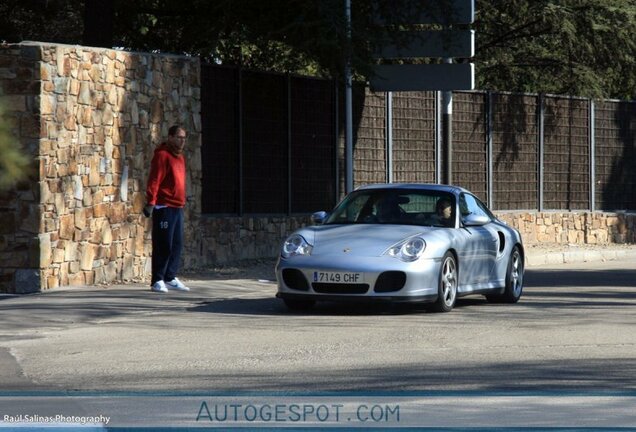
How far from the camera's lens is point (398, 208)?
14984 mm

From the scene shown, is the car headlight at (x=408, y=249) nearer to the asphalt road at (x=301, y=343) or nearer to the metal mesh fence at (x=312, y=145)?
the asphalt road at (x=301, y=343)

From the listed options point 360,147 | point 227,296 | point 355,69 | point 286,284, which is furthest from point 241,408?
point 360,147

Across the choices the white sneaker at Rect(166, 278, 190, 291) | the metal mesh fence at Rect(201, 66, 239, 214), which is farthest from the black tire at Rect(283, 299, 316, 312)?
the metal mesh fence at Rect(201, 66, 239, 214)

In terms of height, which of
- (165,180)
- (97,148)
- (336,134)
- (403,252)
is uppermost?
(336,134)

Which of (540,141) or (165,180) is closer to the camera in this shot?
(165,180)

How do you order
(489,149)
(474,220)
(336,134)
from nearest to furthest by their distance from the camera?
(474,220)
(336,134)
(489,149)

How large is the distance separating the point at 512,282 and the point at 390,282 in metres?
2.62

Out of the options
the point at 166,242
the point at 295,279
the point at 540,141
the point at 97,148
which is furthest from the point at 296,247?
the point at 540,141

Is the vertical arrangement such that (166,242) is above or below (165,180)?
below

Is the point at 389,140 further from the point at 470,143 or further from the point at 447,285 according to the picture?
the point at 447,285

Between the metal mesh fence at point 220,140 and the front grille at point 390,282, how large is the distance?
303 inches

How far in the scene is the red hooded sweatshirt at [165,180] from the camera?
53.3ft

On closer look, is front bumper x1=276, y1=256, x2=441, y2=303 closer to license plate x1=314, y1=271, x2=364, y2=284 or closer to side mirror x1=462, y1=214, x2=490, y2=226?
license plate x1=314, y1=271, x2=364, y2=284

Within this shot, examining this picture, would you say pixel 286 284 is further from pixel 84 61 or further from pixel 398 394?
pixel 398 394
